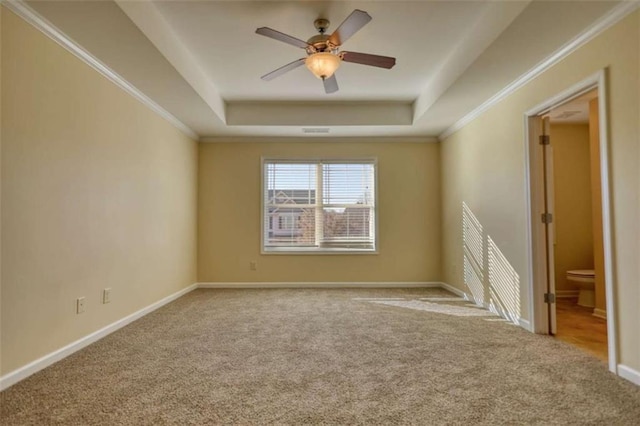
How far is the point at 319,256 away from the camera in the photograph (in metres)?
5.38

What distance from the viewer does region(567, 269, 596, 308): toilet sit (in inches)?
164

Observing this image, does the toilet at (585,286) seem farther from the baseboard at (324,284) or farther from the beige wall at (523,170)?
the baseboard at (324,284)

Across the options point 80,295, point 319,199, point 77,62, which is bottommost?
point 80,295

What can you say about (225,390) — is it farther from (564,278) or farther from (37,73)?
(564,278)

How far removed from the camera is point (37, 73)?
7.59 feet

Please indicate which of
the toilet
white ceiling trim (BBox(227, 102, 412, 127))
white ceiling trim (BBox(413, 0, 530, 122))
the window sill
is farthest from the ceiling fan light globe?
the toilet

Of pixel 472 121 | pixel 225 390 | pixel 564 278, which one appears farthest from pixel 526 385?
pixel 564 278

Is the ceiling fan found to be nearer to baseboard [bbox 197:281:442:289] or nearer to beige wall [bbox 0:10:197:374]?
beige wall [bbox 0:10:197:374]

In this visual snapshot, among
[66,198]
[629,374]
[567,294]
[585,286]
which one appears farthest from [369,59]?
[567,294]

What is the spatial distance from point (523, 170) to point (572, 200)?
245 centimetres

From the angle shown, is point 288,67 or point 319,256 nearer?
point 288,67

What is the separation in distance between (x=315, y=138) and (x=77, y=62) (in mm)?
3260

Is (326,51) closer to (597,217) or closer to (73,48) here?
(73,48)

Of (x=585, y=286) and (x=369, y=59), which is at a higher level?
(x=369, y=59)
